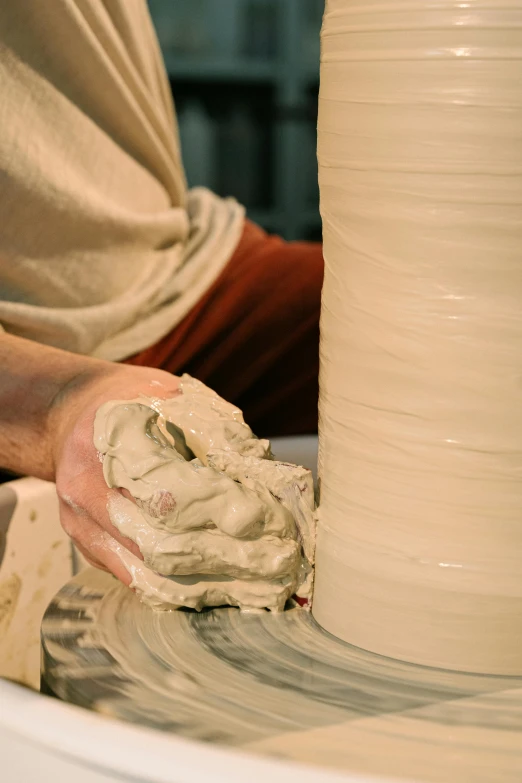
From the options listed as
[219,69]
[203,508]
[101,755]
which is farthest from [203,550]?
[219,69]

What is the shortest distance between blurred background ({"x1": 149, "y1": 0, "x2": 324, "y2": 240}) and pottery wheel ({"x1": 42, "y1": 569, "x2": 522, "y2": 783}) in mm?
2441

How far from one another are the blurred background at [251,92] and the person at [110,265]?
1.74m

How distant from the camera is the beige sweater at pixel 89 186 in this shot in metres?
0.99

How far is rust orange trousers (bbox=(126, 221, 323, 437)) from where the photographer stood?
119cm

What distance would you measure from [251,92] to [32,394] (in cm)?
250

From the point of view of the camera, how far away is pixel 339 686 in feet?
1.95

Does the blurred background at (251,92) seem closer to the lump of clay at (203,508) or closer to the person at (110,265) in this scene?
the person at (110,265)

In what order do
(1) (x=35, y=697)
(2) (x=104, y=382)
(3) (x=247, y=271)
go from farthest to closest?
(3) (x=247, y=271) → (2) (x=104, y=382) → (1) (x=35, y=697)

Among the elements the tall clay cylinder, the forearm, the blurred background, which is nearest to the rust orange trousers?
the forearm

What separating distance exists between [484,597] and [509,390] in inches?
5.1

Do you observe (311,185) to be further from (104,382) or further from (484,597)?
(484,597)

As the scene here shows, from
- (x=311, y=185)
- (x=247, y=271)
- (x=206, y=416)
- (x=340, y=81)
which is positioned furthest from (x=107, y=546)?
(x=311, y=185)

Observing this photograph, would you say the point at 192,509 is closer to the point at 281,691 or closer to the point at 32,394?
the point at 281,691

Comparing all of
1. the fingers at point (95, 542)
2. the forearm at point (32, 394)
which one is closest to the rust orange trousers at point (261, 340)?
the forearm at point (32, 394)
